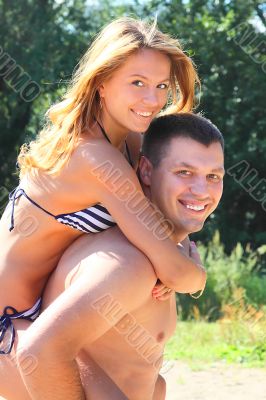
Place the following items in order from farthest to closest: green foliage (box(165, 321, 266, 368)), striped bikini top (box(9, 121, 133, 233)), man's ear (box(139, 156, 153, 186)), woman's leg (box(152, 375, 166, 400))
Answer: green foliage (box(165, 321, 266, 368))
woman's leg (box(152, 375, 166, 400))
man's ear (box(139, 156, 153, 186))
striped bikini top (box(9, 121, 133, 233))

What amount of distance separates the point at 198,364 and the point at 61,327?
182 inches

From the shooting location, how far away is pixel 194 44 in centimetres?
1791

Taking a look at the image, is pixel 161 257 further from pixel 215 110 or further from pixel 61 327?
pixel 215 110

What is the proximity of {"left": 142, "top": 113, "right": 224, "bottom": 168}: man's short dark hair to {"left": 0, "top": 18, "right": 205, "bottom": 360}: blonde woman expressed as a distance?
6 cm

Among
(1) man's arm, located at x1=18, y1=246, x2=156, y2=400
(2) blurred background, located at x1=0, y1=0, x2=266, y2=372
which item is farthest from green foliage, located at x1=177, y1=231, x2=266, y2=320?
(1) man's arm, located at x1=18, y1=246, x2=156, y2=400

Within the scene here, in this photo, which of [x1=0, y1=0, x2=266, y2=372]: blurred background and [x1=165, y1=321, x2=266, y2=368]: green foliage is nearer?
[x1=165, y1=321, x2=266, y2=368]: green foliage

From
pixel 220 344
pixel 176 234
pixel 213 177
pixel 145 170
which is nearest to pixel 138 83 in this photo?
pixel 145 170

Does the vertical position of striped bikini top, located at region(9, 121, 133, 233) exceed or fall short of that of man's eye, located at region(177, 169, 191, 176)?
it exceeds it

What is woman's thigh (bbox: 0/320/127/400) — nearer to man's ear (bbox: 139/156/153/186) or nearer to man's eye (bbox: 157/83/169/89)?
man's ear (bbox: 139/156/153/186)

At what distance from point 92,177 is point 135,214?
220 millimetres

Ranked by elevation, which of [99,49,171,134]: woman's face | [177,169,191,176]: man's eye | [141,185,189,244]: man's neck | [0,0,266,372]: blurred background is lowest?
[0,0,266,372]: blurred background

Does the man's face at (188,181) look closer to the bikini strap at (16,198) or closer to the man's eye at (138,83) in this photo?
the man's eye at (138,83)

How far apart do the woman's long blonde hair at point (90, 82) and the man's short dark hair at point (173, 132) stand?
21 cm

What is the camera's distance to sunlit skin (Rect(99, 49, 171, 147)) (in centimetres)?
262
